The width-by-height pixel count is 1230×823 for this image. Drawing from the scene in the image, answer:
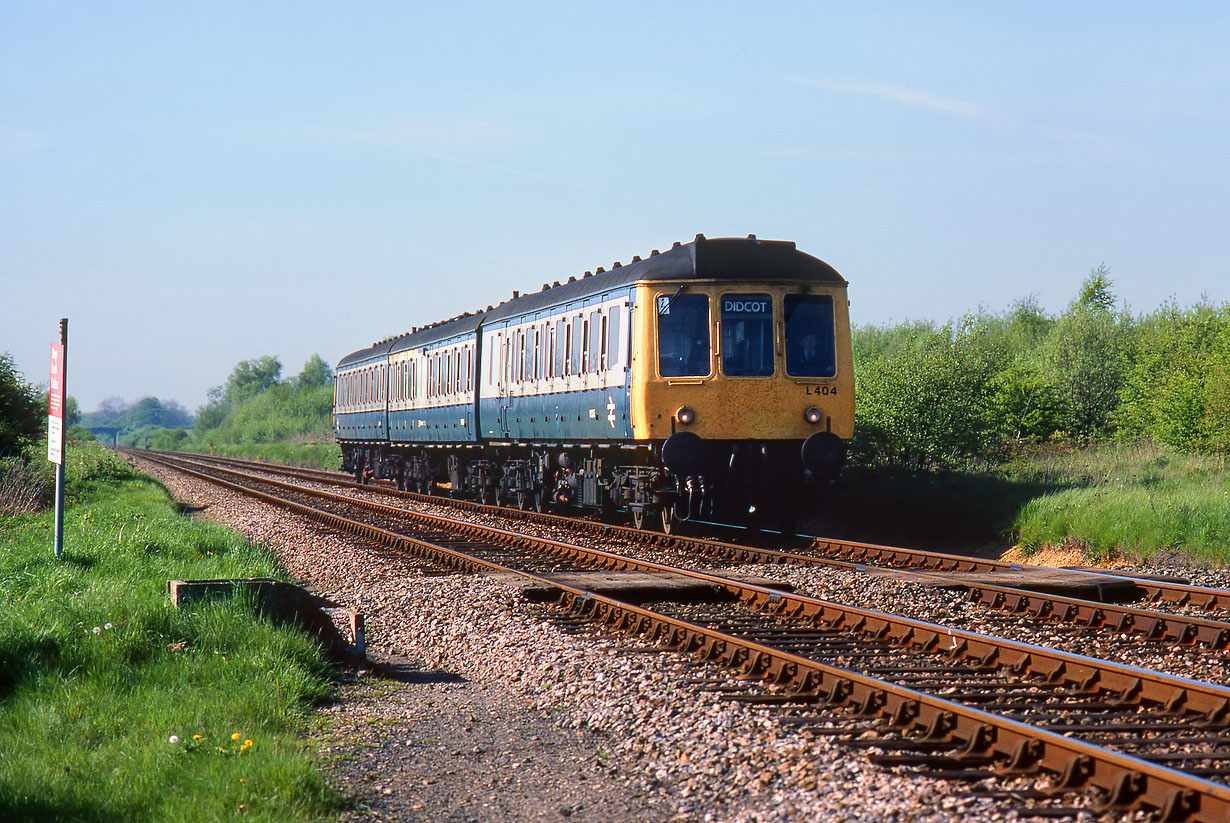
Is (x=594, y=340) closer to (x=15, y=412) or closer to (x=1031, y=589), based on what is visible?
(x=1031, y=589)

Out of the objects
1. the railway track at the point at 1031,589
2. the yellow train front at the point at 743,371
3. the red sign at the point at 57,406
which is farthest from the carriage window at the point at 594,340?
the red sign at the point at 57,406

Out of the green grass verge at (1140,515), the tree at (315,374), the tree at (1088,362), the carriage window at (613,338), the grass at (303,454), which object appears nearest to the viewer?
the green grass verge at (1140,515)

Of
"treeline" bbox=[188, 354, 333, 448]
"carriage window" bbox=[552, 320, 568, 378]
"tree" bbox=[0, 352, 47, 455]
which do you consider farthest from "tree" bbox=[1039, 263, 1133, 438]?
"treeline" bbox=[188, 354, 333, 448]

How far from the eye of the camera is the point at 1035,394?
33000 millimetres

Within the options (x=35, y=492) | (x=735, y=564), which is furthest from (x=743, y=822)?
(x=35, y=492)

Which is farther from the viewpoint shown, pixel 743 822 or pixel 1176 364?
pixel 1176 364

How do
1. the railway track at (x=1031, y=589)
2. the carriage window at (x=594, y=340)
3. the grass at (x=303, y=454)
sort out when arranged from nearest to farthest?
the railway track at (x=1031, y=589) → the carriage window at (x=594, y=340) → the grass at (x=303, y=454)

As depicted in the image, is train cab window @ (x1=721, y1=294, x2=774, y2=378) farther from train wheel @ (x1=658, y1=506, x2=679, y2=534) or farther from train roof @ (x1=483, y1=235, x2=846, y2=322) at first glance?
train wheel @ (x1=658, y1=506, x2=679, y2=534)

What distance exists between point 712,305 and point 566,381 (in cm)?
365

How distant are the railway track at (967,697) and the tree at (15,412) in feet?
80.0

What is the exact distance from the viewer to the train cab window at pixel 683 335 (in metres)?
15.5

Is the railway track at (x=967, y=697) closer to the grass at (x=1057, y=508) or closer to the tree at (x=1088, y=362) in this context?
the grass at (x=1057, y=508)

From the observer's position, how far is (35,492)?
24.4 m

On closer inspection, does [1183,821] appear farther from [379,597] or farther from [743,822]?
[379,597]
